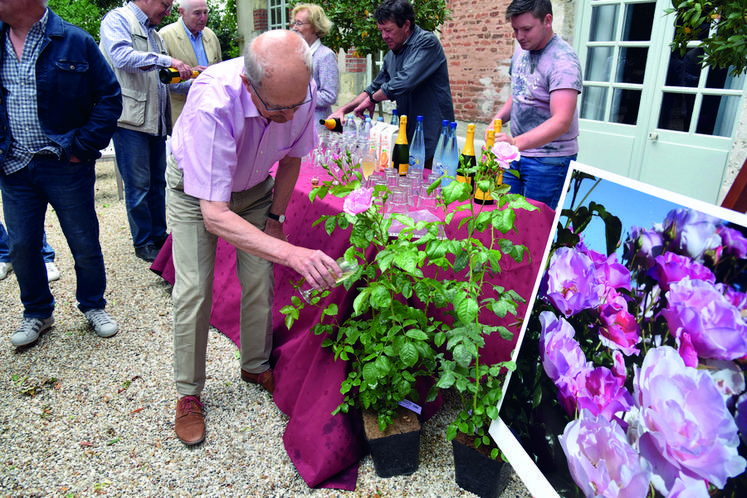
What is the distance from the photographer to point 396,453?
188cm

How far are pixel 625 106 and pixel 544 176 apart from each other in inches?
94.6

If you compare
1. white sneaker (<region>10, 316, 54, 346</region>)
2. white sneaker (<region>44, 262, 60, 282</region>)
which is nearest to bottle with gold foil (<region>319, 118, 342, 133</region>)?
white sneaker (<region>10, 316, 54, 346</region>)

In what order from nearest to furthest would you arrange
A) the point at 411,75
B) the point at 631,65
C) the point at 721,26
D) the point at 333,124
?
1. the point at 721,26
2. the point at 333,124
3. the point at 411,75
4. the point at 631,65

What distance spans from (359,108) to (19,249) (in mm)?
2388

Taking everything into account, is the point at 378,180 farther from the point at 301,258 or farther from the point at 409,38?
the point at 409,38

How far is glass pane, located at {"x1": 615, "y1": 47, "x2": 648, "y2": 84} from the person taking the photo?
167 inches

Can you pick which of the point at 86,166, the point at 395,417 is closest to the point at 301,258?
the point at 395,417

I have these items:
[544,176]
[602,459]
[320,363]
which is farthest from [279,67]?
[544,176]

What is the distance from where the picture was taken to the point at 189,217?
1977 millimetres

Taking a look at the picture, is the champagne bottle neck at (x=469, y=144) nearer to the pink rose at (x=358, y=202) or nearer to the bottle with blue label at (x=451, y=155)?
the bottle with blue label at (x=451, y=155)

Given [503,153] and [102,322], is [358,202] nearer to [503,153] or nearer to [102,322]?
[503,153]

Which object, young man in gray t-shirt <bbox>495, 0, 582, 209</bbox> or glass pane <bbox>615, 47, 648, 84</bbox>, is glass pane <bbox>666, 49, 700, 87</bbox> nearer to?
glass pane <bbox>615, 47, 648, 84</bbox>

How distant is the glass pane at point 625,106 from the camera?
4336mm

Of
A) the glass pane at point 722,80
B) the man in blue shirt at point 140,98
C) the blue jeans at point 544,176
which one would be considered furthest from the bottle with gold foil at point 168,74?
the glass pane at point 722,80
